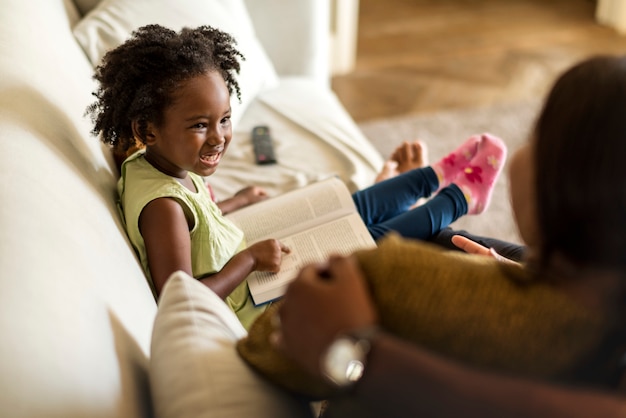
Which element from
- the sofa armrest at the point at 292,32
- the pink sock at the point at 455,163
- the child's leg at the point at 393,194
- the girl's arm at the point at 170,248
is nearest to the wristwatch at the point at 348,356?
the girl's arm at the point at 170,248

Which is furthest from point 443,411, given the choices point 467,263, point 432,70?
point 432,70

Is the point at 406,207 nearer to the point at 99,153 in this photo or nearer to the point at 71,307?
the point at 99,153

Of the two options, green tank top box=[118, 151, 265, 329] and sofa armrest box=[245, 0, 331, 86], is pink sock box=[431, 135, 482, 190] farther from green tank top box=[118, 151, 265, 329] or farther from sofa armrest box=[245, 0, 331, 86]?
sofa armrest box=[245, 0, 331, 86]

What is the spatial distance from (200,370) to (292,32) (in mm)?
1594

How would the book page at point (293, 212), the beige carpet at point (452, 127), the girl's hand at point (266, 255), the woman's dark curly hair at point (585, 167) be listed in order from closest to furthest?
the woman's dark curly hair at point (585, 167), the girl's hand at point (266, 255), the book page at point (293, 212), the beige carpet at point (452, 127)

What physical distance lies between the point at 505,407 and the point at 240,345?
329 millimetres

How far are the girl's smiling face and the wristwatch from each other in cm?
66

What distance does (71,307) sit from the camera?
71 centimetres

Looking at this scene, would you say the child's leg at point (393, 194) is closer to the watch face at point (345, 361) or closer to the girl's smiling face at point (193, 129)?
the girl's smiling face at point (193, 129)

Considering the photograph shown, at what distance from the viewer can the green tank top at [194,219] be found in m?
1.09

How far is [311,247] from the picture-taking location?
130 cm

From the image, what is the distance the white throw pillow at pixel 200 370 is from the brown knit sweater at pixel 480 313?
187 millimetres

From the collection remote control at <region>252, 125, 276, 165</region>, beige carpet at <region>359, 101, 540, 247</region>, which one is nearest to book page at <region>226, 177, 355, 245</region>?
remote control at <region>252, 125, 276, 165</region>

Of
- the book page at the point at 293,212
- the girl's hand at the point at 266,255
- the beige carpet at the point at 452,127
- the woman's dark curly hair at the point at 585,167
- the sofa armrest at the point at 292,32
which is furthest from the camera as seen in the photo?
the beige carpet at the point at 452,127
